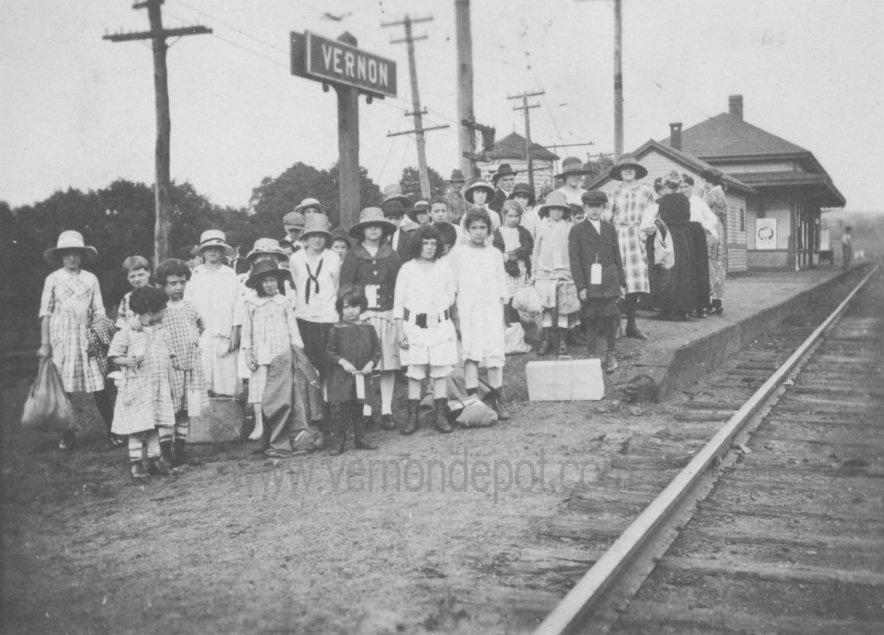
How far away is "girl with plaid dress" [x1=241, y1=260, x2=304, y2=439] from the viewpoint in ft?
22.4

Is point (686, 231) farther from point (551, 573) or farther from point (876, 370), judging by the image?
point (551, 573)

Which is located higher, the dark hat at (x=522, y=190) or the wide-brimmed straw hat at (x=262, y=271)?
the dark hat at (x=522, y=190)

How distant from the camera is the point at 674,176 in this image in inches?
468

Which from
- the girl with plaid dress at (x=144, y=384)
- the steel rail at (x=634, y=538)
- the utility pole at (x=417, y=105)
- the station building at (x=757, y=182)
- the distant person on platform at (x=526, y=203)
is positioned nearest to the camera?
the steel rail at (x=634, y=538)

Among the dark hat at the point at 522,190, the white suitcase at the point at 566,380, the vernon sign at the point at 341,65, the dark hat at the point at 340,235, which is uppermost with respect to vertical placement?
the vernon sign at the point at 341,65

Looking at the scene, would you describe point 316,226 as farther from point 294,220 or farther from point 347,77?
point 294,220

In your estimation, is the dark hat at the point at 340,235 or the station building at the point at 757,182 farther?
the station building at the point at 757,182

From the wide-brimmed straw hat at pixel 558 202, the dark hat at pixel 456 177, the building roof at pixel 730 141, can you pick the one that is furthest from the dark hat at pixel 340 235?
the building roof at pixel 730 141

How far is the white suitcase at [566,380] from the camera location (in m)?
8.27

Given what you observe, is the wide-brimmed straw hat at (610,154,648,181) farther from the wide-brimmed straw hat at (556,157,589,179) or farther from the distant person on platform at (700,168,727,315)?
the distant person on platform at (700,168,727,315)

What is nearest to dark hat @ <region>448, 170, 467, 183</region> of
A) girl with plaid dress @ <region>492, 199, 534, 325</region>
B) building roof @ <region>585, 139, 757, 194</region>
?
girl with plaid dress @ <region>492, 199, 534, 325</region>

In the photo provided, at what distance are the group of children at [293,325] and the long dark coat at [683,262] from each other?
4987mm

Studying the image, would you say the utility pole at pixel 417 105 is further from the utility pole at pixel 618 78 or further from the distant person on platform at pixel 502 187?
the distant person on platform at pixel 502 187

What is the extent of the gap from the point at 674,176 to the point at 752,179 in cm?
2907
